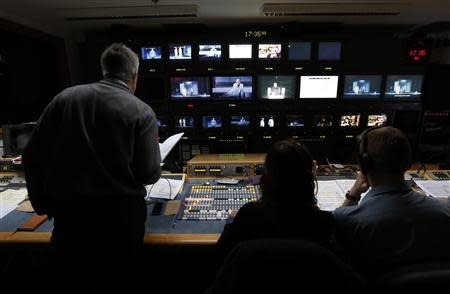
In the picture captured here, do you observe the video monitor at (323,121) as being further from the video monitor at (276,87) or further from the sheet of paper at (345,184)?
the sheet of paper at (345,184)

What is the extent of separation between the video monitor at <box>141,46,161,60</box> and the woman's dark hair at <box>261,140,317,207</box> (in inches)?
92.4

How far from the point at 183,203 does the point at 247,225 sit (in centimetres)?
76

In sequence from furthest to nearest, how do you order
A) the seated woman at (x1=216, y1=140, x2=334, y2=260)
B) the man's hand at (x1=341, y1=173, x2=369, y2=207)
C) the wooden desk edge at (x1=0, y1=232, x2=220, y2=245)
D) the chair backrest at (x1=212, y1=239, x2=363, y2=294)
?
1. the man's hand at (x1=341, y1=173, x2=369, y2=207)
2. the wooden desk edge at (x1=0, y1=232, x2=220, y2=245)
3. the seated woman at (x1=216, y1=140, x2=334, y2=260)
4. the chair backrest at (x1=212, y1=239, x2=363, y2=294)

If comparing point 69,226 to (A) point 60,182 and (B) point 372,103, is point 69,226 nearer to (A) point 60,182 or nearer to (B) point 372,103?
(A) point 60,182

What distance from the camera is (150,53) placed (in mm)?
2967

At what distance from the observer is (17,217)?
1566 mm

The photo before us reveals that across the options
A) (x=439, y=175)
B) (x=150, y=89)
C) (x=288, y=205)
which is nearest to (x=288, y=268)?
(x=288, y=205)

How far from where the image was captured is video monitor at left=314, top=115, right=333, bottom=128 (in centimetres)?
308

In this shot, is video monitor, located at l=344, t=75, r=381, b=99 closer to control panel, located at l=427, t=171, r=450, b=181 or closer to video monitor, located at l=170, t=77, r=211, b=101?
control panel, located at l=427, t=171, r=450, b=181

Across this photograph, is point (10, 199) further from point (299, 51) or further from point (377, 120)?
Result: point (377, 120)

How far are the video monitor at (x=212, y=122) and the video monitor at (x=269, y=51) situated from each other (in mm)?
772

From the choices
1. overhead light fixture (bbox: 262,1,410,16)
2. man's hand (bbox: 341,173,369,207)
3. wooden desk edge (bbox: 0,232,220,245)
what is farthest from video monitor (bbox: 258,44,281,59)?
A: wooden desk edge (bbox: 0,232,220,245)

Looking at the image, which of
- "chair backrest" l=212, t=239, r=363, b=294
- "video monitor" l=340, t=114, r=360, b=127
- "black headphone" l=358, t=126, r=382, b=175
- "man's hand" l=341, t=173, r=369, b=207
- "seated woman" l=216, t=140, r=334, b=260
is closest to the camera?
"chair backrest" l=212, t=239, r=363, b=294

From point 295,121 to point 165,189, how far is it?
1745mm
